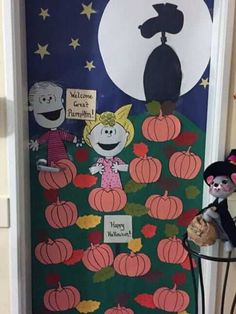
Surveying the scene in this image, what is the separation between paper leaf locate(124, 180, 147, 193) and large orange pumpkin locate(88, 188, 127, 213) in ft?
0.07

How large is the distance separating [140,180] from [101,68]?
1.45ft

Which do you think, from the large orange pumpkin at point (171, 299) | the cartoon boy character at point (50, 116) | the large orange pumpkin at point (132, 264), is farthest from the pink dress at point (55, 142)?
the large orange pumpkin at point (171, 299)

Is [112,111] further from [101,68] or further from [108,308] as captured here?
[108,308]

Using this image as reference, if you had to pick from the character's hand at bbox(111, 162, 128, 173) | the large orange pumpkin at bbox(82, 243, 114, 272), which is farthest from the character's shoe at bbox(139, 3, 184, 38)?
the large orange pumpkin at bbox(82, 243, 114, 272)

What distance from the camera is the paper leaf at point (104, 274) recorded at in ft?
6.42

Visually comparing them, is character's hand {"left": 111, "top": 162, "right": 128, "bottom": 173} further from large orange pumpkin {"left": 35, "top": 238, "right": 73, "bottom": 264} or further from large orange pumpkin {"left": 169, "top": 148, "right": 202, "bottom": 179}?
large orange pumpkin {"left": 35, "top": 238, "right": 73, "bottom": 264}

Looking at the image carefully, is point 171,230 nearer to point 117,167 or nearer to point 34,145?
point 117,167

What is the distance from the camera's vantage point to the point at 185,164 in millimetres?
1889

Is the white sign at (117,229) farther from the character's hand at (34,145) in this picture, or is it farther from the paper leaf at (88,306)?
the character's hand at (34,145)

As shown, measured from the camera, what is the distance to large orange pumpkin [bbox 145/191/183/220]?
191cm

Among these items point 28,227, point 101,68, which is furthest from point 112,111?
point 28,227

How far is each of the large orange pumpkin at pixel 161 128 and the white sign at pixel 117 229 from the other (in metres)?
0.33

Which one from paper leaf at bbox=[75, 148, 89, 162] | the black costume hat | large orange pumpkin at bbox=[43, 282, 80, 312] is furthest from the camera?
large orange pumpkin at bbox=[43, 282, 80, 312]

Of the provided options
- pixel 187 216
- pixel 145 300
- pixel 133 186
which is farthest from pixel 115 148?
pixel 145 300
